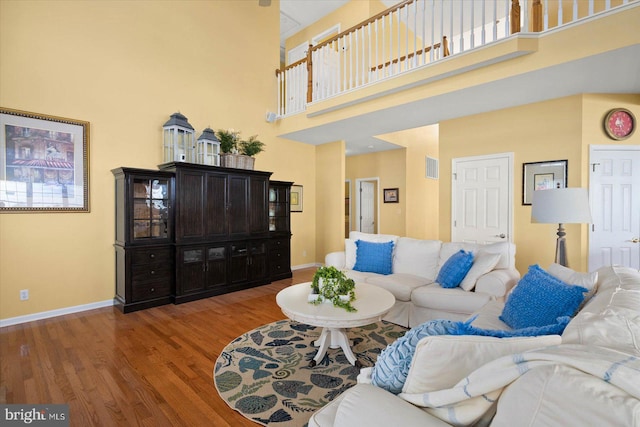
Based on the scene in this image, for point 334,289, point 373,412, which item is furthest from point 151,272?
point 373,412

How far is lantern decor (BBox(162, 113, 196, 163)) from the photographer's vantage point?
14.0ft

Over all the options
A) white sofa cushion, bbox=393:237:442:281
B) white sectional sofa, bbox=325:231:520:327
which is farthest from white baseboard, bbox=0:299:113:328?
white sofa cushion, bbox=393:237:442:281

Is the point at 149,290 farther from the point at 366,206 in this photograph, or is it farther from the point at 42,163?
the point at 366,206

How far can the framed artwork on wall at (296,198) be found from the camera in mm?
6271

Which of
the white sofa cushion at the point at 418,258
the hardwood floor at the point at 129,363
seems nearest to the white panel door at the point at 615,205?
the white sofa cushion at the point at 418,258

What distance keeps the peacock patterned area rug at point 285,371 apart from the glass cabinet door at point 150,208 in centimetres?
199

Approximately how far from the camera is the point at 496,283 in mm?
2805

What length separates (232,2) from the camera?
5.21m

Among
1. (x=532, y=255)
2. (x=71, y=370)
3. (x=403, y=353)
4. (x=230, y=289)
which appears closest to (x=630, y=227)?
(x=532, y=255)

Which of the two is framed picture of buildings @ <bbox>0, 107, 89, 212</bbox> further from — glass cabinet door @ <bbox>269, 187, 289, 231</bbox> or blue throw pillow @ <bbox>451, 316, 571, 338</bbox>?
blue throw pillow @ <bbox>451, 316, 571, 338</bbox>

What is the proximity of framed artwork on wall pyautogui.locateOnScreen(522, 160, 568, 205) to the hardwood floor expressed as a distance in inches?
150

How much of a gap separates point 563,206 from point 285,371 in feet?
9.04

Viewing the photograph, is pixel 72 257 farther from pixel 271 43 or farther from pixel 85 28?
pixel 271 43

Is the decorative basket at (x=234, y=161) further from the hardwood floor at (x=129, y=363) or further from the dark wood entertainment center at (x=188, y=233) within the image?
the hardwood floor at (x=129, y=363)
